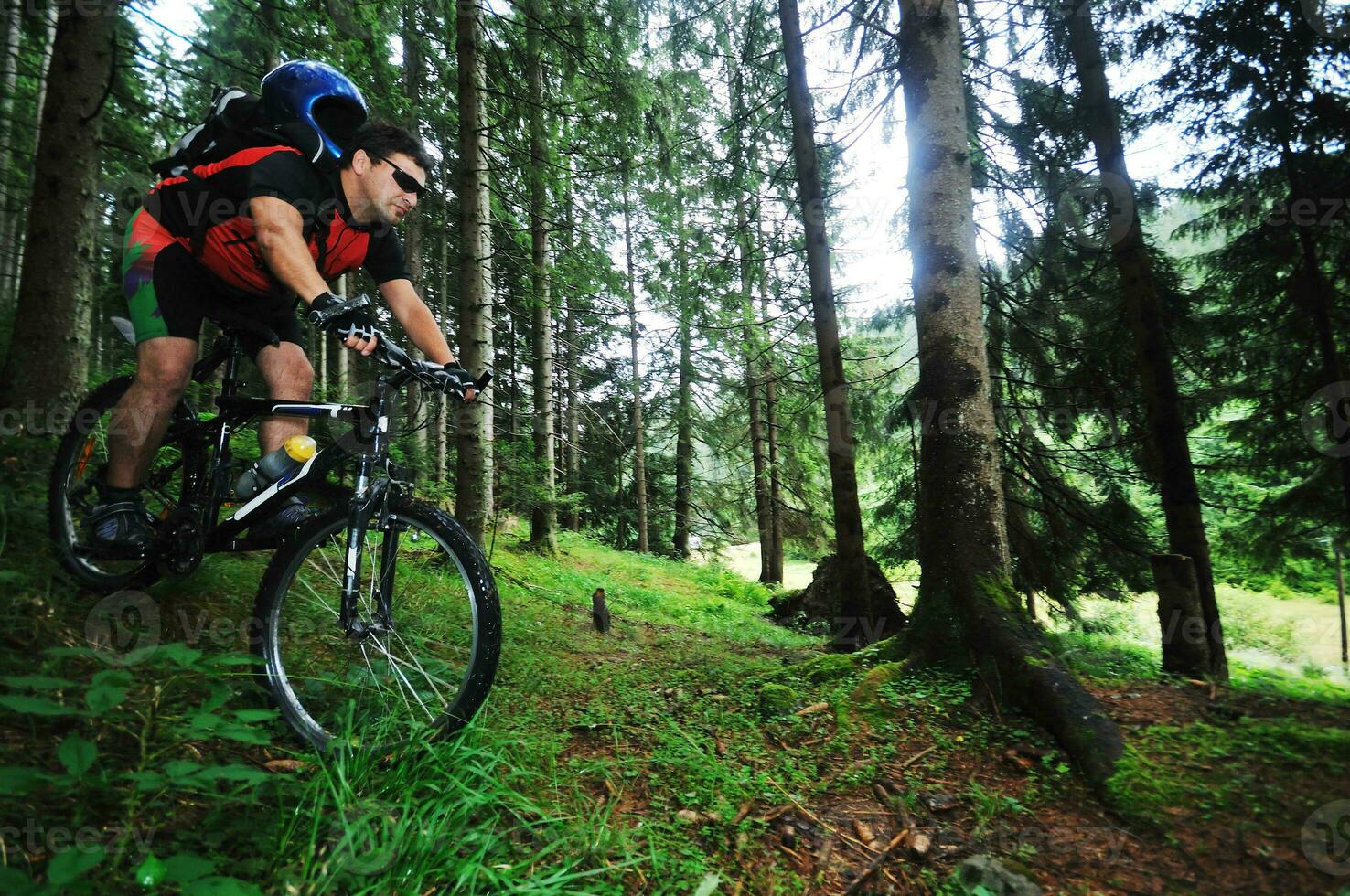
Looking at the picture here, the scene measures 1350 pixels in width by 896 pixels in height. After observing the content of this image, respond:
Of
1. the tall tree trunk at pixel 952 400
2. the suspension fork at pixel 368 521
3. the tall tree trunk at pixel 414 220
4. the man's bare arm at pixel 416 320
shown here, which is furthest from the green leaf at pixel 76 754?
the tall tree trunk at pixel 952 400

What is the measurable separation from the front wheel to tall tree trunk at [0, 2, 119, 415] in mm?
2247

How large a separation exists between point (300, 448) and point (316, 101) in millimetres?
1455

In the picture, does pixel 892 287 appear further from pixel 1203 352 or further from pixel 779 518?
pixel 779 518

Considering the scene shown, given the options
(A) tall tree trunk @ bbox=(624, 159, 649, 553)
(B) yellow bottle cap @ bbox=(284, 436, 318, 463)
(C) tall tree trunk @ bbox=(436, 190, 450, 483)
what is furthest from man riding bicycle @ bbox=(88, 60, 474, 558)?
(A) tall tree trunk @ bbox=(624, 159, 649, 553)

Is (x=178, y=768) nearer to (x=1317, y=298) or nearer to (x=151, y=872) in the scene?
(x=151, y=872)

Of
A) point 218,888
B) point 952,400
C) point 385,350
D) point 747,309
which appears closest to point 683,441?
point 747,309

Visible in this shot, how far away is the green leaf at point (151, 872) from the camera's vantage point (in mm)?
1228

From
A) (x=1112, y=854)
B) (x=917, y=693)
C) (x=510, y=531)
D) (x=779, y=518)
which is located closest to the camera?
(x=1112, y=854)

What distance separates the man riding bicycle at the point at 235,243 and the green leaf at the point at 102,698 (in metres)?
1.11

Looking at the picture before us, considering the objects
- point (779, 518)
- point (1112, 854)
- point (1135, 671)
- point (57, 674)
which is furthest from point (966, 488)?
point (779, 518)

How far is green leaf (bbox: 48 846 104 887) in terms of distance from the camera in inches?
42.9

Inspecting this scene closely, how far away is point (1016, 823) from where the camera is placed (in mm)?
2174

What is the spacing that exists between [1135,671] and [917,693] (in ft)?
7.98

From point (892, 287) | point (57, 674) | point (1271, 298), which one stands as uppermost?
point (892, 287)
